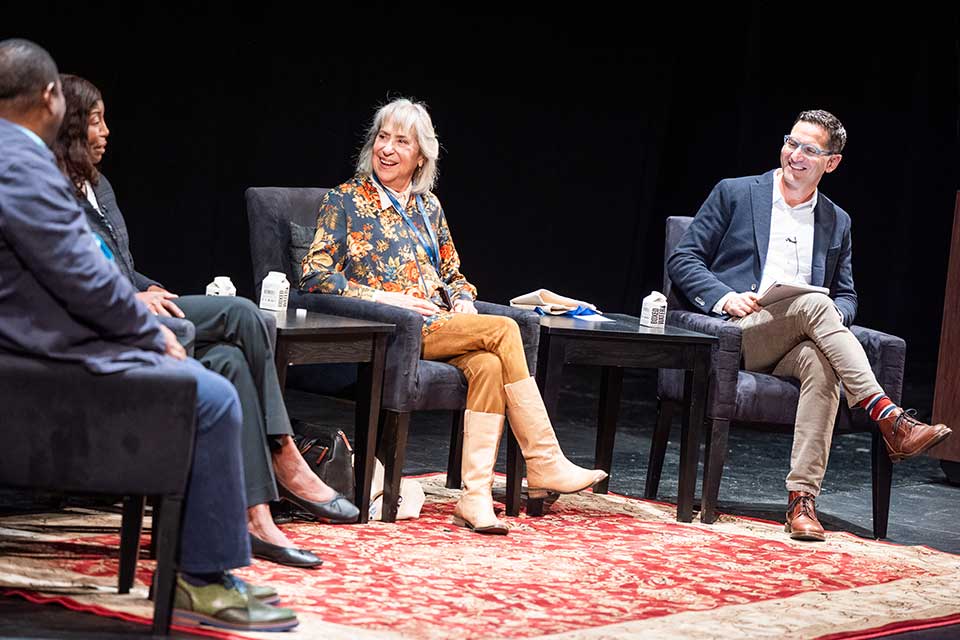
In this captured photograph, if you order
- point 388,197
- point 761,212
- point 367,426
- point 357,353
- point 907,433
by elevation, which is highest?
point 761,212

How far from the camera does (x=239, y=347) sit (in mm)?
3498

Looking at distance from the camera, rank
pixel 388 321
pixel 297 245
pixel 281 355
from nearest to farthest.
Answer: pixel 281 355
pixel 388 321
pixel 297 245

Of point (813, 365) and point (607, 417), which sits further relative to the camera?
point (607, 417)

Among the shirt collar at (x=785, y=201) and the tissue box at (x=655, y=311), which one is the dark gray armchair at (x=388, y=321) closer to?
the tissue box at (x=655, y=311)

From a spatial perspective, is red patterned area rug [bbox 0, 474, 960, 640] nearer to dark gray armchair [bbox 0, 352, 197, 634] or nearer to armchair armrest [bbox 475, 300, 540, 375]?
dark gray armchair [bbox 0, 352, 197, 634]

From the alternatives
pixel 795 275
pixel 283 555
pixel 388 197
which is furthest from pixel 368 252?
pixel 795 275

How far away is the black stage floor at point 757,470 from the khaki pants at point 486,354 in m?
0.98

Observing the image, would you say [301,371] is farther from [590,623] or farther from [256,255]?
[590,623]

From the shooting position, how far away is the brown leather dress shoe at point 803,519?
14.4ft

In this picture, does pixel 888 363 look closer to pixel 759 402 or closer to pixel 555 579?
pixel 759 402

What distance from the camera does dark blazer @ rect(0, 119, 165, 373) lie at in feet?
8.32

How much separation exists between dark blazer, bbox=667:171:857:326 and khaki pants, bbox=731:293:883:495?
11.7 inches

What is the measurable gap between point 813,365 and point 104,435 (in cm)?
264

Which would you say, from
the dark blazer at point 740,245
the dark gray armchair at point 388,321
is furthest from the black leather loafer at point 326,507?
the dark blazer at point 740,245
